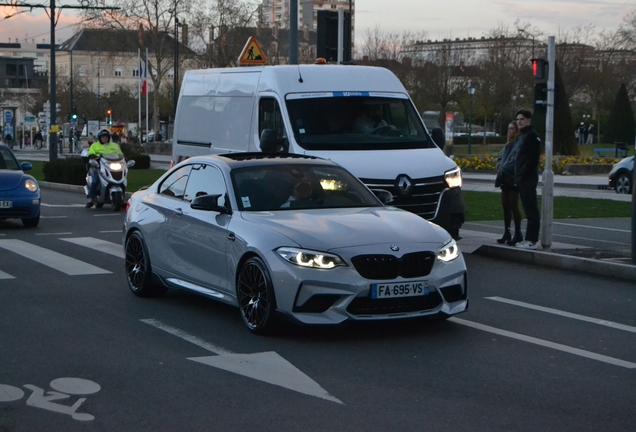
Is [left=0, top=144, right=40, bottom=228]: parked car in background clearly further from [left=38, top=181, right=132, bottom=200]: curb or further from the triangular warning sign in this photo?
[left=38, top=181, right=132, bottom=200]: curb

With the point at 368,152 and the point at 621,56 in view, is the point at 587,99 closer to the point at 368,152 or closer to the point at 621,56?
the point at 621,56

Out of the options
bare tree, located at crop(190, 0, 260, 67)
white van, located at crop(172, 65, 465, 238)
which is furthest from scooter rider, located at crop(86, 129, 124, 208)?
bare tree, located at crop(190, 0, 260, 67)

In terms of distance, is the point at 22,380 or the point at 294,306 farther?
the point at 294,306

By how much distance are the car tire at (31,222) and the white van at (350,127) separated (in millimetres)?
4223

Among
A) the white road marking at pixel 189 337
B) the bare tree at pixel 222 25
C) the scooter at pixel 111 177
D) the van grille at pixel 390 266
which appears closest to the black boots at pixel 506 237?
the van grille at pixel 390 266

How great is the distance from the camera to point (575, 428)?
564 cm

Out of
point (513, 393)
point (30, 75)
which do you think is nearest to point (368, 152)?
point (513, 393)

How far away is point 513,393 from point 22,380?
10.5ft

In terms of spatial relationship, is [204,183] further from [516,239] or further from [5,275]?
[516,239]

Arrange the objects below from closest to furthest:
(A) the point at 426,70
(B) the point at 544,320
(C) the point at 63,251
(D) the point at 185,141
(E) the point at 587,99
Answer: (B) the point at 544,320 < (C) the point at 63,251 < (D) the point at 185,141 < (A) the point at 426,70 < (E) the point at 587,99

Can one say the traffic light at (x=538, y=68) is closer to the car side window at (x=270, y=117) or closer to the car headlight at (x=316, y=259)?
the car side window at (x=270, y=117)

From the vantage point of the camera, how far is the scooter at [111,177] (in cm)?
2175

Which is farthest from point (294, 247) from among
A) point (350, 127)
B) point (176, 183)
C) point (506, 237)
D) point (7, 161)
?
point (7, 161)

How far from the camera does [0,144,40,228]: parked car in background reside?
17484 mm
